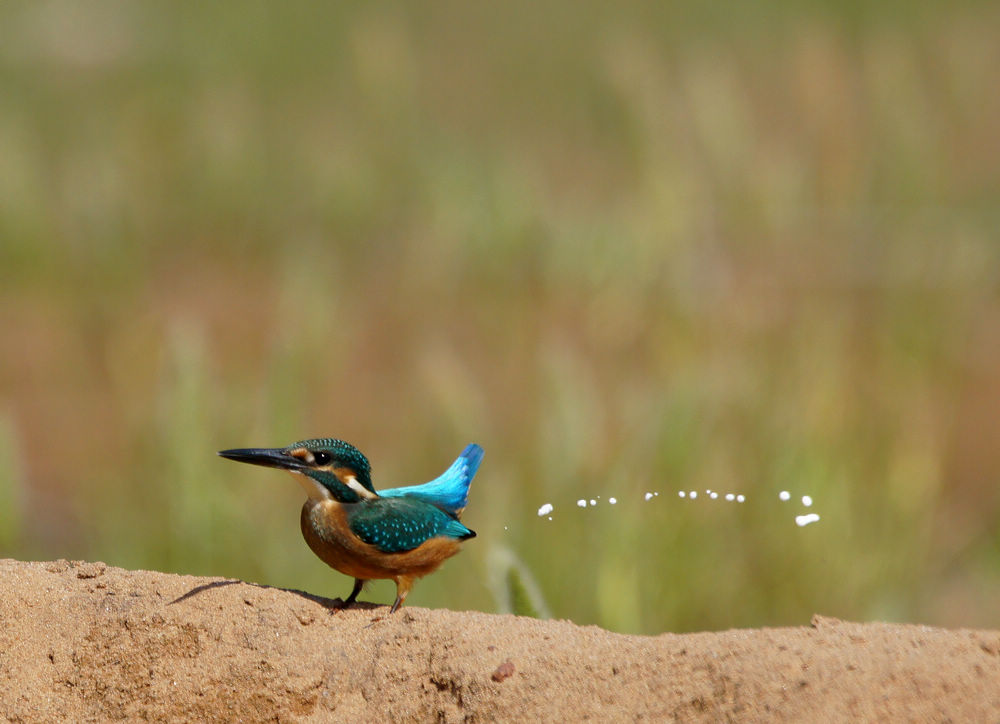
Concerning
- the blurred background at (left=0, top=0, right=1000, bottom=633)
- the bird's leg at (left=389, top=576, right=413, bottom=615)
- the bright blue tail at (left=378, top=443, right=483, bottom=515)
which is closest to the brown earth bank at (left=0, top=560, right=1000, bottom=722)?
the bird's leg at (left=389, top=576, right=413, bottom=615)

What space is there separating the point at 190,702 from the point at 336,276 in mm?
4946

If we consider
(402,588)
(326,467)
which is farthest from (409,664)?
(326,467)

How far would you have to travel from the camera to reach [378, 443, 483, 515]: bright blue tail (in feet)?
6.14

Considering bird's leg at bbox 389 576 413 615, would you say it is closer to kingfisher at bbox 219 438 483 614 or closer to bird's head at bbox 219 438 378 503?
kingfisher at bbox 219 438 483 614

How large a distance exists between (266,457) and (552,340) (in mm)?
2376

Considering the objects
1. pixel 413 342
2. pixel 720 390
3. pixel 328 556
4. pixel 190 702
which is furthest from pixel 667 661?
pixel 413 342

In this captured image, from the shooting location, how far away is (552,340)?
13.3 ft

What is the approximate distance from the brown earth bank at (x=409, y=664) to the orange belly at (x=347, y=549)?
2.8 inches

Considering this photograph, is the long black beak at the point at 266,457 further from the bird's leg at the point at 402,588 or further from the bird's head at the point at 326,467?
the bird's leg at the point at 402,588

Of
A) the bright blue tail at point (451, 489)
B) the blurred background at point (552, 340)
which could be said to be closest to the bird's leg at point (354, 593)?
the bright blue tail at point (451, 489)

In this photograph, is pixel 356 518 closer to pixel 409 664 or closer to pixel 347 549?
pixel 347 549

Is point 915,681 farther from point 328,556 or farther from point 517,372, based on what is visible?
point 517,372

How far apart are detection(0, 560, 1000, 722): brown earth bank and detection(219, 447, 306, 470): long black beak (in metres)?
0.20

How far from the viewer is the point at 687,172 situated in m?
3.84
